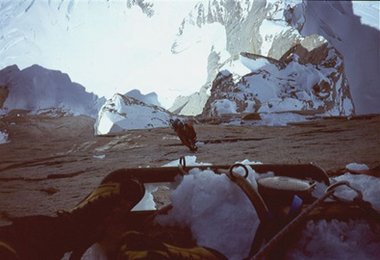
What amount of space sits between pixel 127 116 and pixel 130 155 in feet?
23.3

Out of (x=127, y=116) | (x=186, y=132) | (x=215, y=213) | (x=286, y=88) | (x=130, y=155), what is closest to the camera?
(x=215, y=213)

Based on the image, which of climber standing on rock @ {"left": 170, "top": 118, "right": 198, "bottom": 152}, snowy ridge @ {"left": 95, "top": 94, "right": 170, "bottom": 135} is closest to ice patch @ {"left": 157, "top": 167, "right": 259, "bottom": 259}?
climber standing on rock @ {"left": 170, "top": 118, "right": 198, "bottom": 152}

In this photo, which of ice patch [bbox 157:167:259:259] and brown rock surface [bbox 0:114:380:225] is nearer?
ice patch [bbox 157:167:259:259]

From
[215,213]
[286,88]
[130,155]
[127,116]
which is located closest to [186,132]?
[130,155]

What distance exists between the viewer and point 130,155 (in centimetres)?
531

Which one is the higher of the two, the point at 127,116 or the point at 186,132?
the point at 127,116

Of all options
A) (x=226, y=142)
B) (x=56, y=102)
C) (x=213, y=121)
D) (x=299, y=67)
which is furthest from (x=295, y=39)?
(x=56, y=102)

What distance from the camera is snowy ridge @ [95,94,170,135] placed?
474 inches

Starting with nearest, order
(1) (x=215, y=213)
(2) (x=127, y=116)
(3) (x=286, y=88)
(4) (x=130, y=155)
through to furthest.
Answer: (1) (x=215, y=213) → (4) (x=130, y=155) → (2) (x=127, y=116) → (3) (x=286, y=88)

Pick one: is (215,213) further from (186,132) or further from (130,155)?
(130,155)

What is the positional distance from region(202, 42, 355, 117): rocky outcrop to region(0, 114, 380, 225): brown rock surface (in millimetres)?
5738

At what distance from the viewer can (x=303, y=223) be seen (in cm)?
90

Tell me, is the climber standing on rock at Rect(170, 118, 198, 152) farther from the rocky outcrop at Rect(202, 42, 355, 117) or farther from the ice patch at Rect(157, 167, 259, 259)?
the rocky outcrop at Rect(202, 42, 355, 117)

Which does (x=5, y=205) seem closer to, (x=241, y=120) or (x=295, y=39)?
(x=241, y=120)
